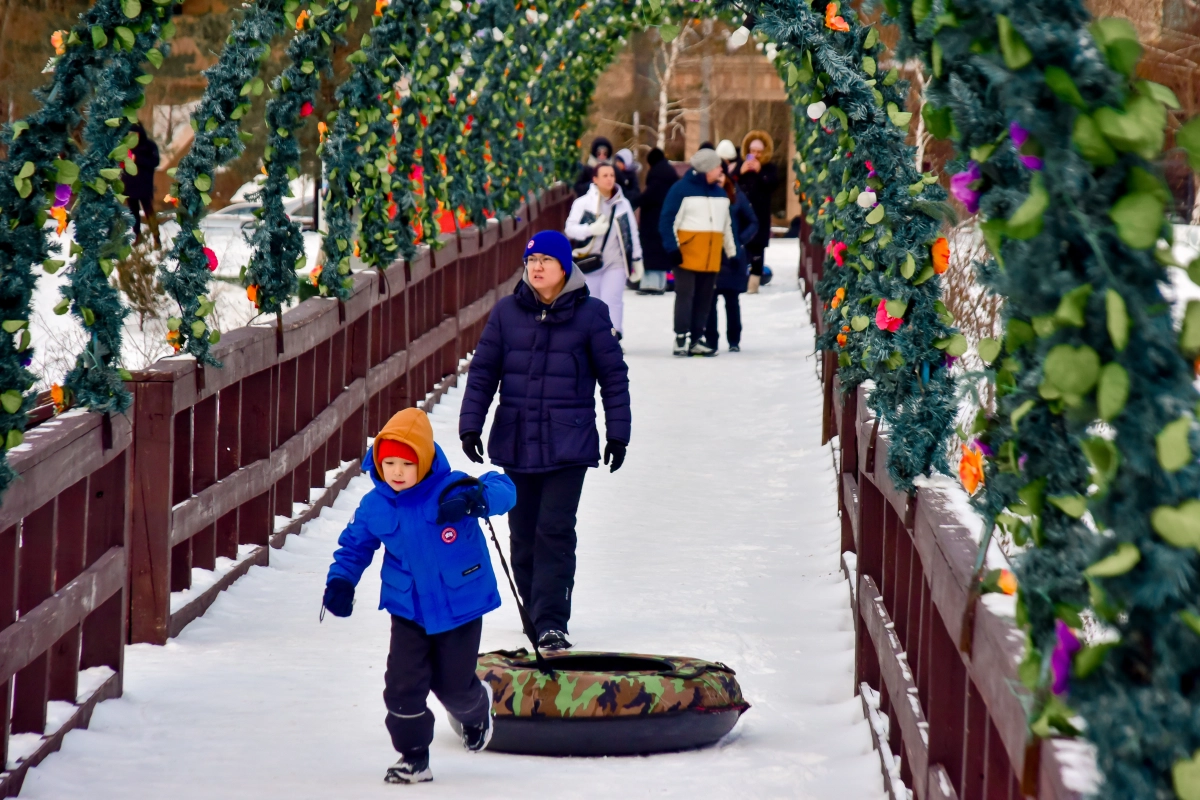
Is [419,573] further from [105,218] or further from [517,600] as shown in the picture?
[105,218]

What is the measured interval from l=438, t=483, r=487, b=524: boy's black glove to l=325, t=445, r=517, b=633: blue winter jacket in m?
0.04

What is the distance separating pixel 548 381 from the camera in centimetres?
585

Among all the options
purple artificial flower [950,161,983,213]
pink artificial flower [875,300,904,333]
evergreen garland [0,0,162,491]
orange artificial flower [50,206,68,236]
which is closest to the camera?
purple artificial flower [950,161,983,213]

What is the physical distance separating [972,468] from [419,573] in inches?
71.4

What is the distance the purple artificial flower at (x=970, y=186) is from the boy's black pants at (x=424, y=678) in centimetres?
232

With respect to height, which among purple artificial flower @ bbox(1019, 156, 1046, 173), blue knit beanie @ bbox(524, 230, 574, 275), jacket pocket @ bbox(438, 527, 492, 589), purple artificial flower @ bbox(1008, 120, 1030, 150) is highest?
purple artificial flower @ bbox(1008, 120, 1030, 150)

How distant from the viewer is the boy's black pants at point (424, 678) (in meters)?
4.37

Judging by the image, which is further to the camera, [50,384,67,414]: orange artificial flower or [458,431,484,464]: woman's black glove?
[458,431,484,464]: woman's black glove

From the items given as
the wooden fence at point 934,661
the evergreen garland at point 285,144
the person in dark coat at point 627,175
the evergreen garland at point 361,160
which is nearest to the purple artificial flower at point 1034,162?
the wooden fence at point 934,661

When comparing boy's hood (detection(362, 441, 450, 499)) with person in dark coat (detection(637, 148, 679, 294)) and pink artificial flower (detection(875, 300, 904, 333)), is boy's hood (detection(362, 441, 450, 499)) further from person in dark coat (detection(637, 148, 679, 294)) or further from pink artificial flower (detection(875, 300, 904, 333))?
person in dark coat (detection(637, 148, 679, 294))

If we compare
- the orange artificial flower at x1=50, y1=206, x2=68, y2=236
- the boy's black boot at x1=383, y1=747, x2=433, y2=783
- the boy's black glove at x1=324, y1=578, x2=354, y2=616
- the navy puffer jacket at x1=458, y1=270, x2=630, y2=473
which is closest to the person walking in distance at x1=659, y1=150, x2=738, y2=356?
the navy puffer jacket at x1=458, y1=270, x2=630, y2=473

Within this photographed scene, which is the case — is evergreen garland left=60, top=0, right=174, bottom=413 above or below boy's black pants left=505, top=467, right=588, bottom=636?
above

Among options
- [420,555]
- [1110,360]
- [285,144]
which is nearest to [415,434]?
[420,555]

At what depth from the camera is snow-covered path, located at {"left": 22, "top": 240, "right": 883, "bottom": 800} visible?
440 cm
